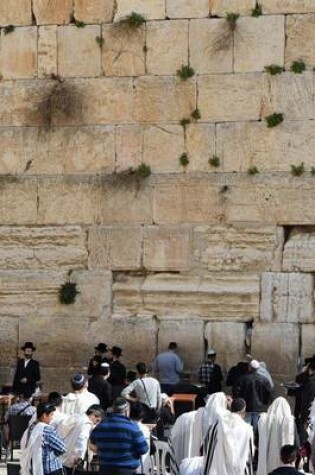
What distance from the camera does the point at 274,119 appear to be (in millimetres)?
19844

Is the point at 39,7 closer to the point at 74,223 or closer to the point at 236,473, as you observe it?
the point at 74,223

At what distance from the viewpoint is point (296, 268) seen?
19656mm

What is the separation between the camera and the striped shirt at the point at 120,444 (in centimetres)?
1203

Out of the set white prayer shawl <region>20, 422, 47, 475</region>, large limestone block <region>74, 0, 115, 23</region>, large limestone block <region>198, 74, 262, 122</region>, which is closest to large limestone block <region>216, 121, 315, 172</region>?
large limestone block <region>198, 74, 262, 122</region>

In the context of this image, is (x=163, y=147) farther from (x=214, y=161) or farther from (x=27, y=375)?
(x=27, y=375)

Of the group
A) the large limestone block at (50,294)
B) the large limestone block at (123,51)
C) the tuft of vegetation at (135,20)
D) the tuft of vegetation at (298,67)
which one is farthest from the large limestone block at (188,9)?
the large limestone block at (50,294)

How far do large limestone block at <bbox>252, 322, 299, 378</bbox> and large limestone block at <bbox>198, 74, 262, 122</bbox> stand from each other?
2987 millimetres

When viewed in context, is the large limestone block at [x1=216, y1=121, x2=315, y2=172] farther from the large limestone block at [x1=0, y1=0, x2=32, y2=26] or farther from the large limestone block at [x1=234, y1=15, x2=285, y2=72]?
the large limestone block at [x1=0, y1=0, x2=32, y2=26]

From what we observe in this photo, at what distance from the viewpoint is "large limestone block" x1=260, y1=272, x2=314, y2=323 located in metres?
19.6

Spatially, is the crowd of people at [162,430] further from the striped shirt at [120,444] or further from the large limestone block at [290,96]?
the large limestone block at [290,96]

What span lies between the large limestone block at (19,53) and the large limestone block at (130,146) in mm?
1690

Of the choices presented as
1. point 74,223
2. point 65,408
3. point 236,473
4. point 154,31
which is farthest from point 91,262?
point 236,473

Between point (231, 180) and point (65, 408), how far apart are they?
6295 millimetres

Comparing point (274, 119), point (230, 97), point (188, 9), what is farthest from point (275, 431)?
point (188, 9)
